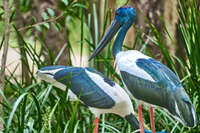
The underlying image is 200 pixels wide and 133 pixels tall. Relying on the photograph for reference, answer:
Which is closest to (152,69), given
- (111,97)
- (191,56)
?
(111,97)

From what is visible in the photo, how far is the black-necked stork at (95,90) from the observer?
8.05 feet

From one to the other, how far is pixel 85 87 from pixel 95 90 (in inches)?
2.6

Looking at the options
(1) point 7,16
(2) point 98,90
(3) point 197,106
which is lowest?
(3) point 197,106

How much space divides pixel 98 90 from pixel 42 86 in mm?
1062

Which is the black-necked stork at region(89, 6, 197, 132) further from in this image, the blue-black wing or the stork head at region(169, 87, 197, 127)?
the blue-black wing

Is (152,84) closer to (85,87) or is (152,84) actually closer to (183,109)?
(183,109)

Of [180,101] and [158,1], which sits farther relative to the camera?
[158,1]

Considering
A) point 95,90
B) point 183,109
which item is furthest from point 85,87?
point 183,109

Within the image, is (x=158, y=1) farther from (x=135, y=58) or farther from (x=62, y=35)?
(x=135, y=58)

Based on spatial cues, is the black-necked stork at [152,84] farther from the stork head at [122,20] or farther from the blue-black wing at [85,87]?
the blue-black wing at [85,87]

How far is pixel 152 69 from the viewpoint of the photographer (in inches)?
89.4

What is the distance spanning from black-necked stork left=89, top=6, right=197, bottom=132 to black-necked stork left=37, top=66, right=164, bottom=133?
16cm

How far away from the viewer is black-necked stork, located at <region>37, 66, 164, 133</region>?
8.05ft

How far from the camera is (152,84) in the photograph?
2250mm
